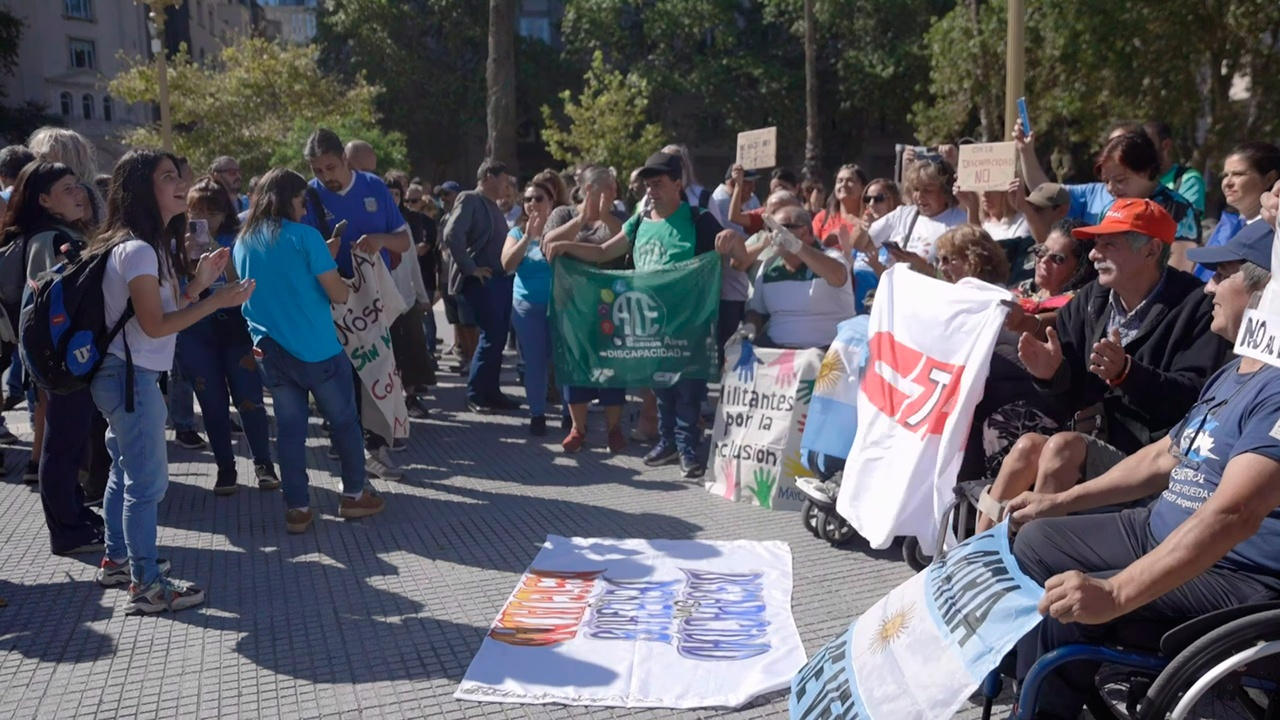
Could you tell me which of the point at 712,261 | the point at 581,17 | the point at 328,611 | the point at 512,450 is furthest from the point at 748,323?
the point at 581,17

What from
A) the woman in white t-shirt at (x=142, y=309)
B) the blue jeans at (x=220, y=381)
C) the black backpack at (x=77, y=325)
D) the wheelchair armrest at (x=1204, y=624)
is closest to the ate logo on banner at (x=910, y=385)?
the wheelchair armrest at (x=1204, y=624)

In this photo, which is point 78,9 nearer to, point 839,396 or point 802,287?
point 802,287

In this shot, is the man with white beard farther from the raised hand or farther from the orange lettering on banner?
the orange lettering on banner

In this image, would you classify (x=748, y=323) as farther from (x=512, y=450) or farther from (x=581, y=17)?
(x=581, y=17)

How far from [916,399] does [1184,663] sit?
2.12 meters

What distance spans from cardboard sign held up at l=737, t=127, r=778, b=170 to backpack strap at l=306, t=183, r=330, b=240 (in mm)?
3046

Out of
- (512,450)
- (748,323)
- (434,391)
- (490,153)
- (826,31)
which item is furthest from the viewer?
(826,31)

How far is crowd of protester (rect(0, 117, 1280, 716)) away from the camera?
3.75 m

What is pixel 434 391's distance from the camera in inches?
375

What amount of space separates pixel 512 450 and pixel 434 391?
2.38m

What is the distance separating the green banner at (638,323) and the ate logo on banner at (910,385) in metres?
1.82

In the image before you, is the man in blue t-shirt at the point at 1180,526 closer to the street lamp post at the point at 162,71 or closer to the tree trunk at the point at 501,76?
the street lamp post at the point at 162,71

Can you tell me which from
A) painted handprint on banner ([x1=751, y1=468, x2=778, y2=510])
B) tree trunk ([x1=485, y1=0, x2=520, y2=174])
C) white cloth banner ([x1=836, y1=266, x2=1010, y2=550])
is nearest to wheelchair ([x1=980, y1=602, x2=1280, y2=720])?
white cloth banner ([x1=836, y1=266, x2=1010, y2=550])

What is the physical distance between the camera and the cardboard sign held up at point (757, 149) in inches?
293
